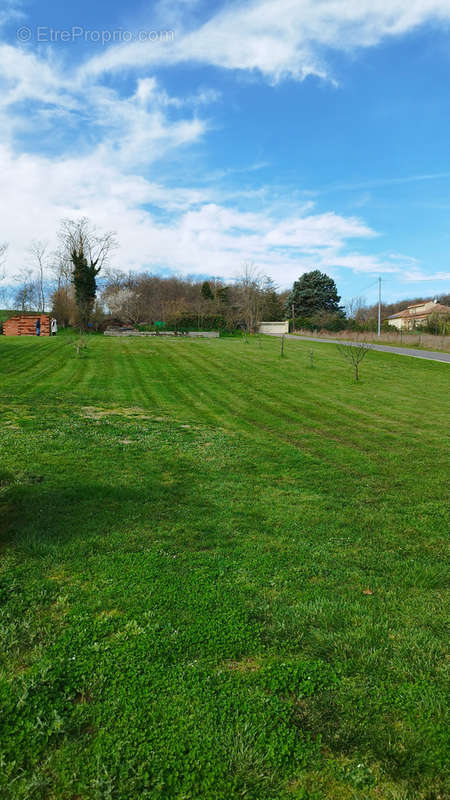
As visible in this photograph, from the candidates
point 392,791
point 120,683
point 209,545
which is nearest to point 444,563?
point 209,545

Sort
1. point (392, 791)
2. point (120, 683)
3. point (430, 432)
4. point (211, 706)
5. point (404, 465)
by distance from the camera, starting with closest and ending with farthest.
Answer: point (392, 791) < point (211, 706) < point (120, 683) < point (404, 465) < point (430, 432)

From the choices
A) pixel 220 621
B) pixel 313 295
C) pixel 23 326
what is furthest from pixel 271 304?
pixel 220 621

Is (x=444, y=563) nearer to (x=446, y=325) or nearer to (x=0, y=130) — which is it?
(x=0, y=130)

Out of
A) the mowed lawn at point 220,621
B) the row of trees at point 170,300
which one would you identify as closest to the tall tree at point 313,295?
the row of trees at point 170,300

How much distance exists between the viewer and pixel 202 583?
3.32 m

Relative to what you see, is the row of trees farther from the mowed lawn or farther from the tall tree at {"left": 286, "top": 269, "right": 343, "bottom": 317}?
the mowed lawn

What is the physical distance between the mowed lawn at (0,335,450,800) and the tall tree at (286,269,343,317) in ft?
161

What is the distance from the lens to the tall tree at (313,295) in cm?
5416

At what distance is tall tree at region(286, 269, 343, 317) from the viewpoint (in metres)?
54.2

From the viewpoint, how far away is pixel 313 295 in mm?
54219

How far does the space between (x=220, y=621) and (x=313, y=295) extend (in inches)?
2144

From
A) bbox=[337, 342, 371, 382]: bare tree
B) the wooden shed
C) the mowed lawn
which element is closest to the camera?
the mowed lawn

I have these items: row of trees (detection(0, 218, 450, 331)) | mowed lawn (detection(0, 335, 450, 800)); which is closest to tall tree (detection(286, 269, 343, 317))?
row of trees (detection(0, 218, 450, 331))

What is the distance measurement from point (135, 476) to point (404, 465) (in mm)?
4109
